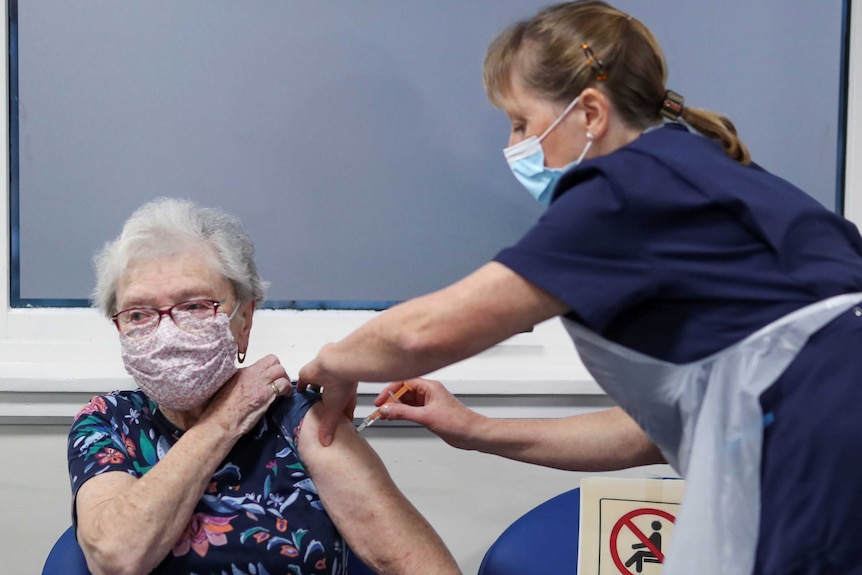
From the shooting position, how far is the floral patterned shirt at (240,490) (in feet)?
4.76

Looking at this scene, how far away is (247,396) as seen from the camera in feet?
5.01

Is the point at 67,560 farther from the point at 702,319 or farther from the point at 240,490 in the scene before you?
the point at 702,319

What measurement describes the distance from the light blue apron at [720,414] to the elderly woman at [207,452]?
56 cm

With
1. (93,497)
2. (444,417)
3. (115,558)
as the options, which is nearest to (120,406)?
(93,497)

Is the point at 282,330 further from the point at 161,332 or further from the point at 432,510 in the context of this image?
the point at 161,332

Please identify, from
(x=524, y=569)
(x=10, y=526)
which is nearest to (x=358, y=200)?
(x=524, y=569)

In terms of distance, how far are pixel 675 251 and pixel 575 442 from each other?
64 cm

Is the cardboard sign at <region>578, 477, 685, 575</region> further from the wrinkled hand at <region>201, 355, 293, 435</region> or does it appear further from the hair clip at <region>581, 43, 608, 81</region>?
the hair clip at <region>581, 43, 608, 81</region>

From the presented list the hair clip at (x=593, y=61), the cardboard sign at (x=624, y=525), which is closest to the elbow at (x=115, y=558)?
the cardboard sign at (x=624, y=525)

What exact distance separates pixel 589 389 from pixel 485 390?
0.25m

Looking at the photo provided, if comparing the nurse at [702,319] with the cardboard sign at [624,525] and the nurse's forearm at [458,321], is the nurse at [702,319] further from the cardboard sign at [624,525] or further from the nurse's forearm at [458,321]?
the cardboard sign at [624,525]

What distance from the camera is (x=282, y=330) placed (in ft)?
7.15

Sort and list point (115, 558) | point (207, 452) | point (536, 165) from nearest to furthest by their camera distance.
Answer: point (536, 165)
point (115, 558)
point (207, 452)

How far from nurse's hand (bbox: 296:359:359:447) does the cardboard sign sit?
0.45 m
